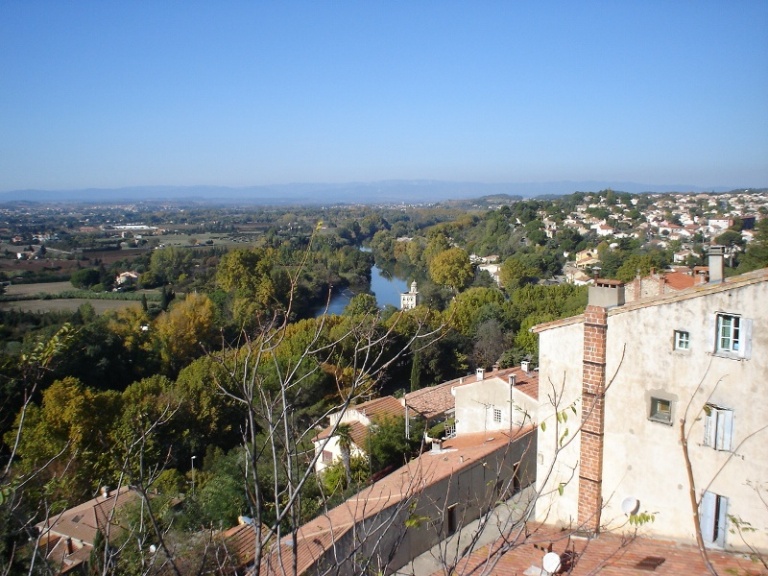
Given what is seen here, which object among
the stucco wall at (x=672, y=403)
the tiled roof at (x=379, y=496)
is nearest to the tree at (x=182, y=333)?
the tiled roof at (x=379, y=496)

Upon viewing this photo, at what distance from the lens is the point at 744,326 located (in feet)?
17.4

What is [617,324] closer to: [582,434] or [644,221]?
[582,434]

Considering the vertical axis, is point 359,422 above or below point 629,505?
below

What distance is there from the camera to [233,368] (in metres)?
2.98

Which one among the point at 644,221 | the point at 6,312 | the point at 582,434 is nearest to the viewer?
the point at 582,434

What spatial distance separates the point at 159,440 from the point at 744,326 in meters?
13.1

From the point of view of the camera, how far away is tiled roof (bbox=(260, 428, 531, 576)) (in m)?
6.42

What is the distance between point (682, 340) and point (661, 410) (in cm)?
73

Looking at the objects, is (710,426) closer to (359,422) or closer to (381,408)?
(359,422)

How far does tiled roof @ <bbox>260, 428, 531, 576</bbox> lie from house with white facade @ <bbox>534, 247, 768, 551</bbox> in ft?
3.48

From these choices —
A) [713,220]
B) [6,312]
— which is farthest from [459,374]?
[713,220]

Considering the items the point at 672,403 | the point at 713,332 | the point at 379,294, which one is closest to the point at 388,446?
the point at 672,403

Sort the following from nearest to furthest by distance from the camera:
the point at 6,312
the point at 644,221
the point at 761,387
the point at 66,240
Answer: the point at 761,387, the point at 6,312, the point at 644,221, the point at 66,240

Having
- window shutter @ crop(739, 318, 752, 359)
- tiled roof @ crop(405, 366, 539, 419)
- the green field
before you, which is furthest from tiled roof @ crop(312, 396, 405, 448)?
the green field
